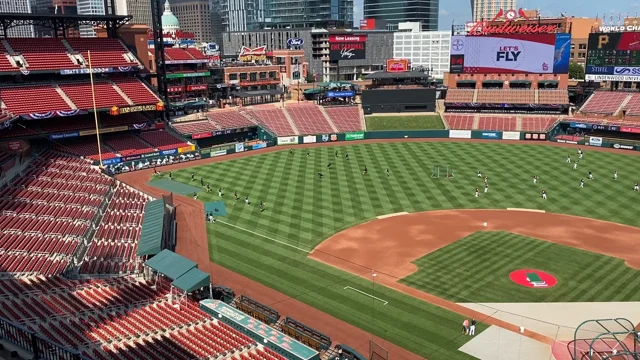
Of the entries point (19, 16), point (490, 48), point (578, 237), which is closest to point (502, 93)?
point (490, 48)

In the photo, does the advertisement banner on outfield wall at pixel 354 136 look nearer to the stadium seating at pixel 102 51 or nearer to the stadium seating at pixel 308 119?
the stadium seating at pixel 308 119

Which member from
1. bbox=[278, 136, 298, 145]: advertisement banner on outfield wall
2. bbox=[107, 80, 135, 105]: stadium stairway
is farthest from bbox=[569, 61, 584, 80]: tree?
A: bbox=[107, 80, 135, 105]: stadium stairway

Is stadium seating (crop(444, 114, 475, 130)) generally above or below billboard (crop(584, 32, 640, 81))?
below

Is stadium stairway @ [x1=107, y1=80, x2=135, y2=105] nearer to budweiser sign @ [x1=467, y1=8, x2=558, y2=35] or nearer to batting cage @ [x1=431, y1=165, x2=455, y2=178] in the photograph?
batting cage @ [x1=431, y1=165, x2=455, y2=178]

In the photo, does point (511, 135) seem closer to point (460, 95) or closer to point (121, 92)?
point (460, 95)

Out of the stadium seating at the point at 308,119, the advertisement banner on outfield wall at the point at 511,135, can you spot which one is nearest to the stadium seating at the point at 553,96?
the advertisement banner on outfield wall at the point at 511,135
